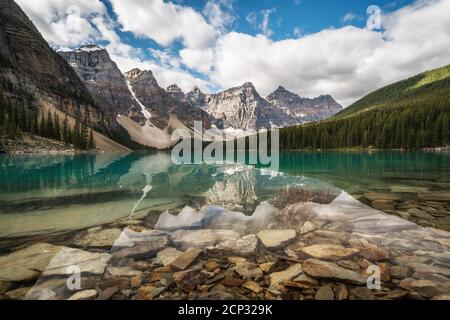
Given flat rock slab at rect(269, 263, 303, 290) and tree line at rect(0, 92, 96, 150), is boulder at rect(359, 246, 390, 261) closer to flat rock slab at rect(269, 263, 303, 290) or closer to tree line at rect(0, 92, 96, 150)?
flat rock slab at rect(269, 263, 303, 290)

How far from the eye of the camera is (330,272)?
770 cm

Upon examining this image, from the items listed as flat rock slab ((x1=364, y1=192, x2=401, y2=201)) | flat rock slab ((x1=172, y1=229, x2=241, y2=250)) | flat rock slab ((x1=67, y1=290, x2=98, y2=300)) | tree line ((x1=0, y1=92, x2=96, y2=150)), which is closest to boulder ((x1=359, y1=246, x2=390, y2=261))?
flat rock slab ((x1=172, y1=229, x2=241, y2=250))

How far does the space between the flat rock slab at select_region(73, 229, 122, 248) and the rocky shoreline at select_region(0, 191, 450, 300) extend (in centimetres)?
4

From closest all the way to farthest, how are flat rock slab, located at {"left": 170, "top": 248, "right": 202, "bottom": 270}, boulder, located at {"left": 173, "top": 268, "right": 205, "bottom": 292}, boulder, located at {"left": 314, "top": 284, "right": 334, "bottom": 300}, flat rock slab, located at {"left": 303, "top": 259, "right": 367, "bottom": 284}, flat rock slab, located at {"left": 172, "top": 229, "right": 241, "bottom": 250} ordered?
boulder, located at {"left": 314, "top": 284, "right": 334, "bottom": 300}, boulder, located at {"left": 173, "top": 268, "right": 205, "bottom": 292}, flat rock slab, located at {"left": 303, "top": 259, "right": 367, "bottom": 284}, flat rock slab, located at {"left": 170, "top": 248, "right": 202, "bottom": 270}, flat rock slab, located at {"left": 172, "top": 229, "right": 241, "bottom": 250}

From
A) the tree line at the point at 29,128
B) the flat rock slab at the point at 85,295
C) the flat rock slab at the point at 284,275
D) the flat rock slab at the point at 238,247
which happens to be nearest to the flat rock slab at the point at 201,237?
the flat rock slab at the point at 238,247

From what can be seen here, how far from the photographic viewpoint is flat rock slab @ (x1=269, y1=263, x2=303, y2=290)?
23.6ft

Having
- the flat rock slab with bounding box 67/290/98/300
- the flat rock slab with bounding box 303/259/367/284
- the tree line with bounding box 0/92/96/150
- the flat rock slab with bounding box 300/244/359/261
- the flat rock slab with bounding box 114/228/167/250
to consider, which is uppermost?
the tree line with bounding box 0/92/96/150

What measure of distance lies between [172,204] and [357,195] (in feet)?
47.1

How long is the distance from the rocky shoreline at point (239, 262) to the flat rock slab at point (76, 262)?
3 centimetres

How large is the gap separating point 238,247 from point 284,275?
272 centimetres

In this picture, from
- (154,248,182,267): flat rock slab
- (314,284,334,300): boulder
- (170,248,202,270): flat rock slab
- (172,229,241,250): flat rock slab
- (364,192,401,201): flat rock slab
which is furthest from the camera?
(364,192,401,201): flat rock slab

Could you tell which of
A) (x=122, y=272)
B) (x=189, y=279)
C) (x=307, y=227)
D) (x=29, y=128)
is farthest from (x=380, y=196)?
(x=29, y=128)

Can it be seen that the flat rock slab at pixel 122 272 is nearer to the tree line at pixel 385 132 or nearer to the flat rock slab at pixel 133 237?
the flat rock slab at pixel 133 237

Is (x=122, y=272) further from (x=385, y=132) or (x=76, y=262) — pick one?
(x=385, y=132)
